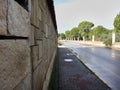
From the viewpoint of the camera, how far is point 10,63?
1365 mm

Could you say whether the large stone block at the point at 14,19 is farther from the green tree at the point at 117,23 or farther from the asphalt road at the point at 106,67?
the green tree at the point at 117,23

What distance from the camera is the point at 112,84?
8508 millimetres

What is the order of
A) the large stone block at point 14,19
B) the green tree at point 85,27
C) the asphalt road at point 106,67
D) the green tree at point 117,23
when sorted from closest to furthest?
1. the large stone block at point 14,19
2. the asphalt road at point 106,67
3. the green tree at point 117,23
4. the green tree at point 85,27

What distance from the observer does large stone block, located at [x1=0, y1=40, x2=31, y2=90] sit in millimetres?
1206

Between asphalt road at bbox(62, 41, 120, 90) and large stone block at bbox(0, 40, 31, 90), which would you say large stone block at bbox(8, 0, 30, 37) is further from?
asphalt road at bbox(62, 41, 120, 90)

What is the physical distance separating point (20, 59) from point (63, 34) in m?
169

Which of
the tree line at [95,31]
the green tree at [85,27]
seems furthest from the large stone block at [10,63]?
the green tree at [85,27]

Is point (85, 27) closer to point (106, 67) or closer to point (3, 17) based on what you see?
point (106, 67)

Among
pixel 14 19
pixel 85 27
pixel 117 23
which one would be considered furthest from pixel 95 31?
pixel 14 19

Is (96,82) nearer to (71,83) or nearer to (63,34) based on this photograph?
(71,83)

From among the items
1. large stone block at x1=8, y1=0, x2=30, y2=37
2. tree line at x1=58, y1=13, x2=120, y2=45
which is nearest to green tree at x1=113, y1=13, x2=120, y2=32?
tree line at x1=58, y1=13, x2=120, y2=45

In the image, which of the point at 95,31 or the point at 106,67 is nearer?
the point at 106,67

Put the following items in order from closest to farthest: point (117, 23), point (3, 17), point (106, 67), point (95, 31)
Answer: point (3, 17) → point (106, 67) → point (117, 23) → point (95, 31)

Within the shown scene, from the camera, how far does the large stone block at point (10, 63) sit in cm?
121
